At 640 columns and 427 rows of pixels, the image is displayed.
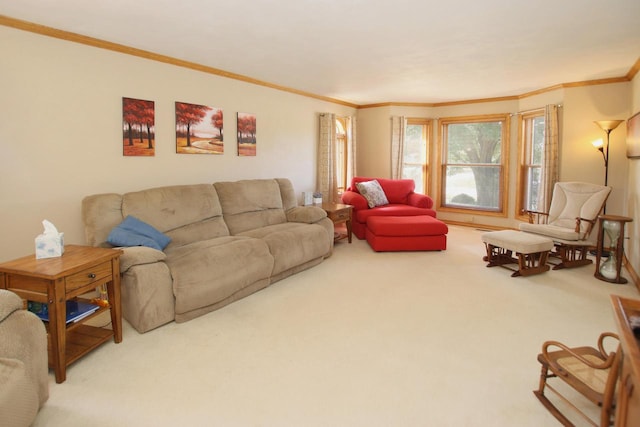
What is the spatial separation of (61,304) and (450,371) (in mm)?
2299

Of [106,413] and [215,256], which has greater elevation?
[215,256]

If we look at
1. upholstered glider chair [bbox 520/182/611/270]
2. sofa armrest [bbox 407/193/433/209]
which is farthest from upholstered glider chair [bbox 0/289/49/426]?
sofa armrest [bbox 407/193/433/209]

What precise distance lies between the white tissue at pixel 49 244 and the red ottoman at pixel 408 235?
3611 millimetres

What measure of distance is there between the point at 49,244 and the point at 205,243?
4.34 ft

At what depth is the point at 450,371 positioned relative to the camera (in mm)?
2285

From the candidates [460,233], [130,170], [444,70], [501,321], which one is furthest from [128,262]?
[460,233]

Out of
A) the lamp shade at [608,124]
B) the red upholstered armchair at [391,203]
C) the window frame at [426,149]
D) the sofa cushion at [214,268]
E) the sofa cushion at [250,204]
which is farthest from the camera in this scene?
the window frame at [426,149]

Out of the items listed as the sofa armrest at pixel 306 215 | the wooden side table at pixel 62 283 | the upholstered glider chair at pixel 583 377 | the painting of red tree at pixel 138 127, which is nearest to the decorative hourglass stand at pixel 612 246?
the upholstered glider chair at pixel 583 377

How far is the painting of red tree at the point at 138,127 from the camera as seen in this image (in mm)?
3611

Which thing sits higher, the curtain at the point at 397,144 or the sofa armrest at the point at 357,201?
the curtain at the point at 397,144

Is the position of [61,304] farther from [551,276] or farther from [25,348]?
[551,276]

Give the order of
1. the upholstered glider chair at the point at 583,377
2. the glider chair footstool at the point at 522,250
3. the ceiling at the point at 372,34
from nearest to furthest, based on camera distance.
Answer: the upholstered glider chair at the point at 583,377, the ceiling at the point at 372,34, the glider chair footstool at the point at 522,250

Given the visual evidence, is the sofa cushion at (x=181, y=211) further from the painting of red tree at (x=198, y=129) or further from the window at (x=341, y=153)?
the window at (x=341, y=153)

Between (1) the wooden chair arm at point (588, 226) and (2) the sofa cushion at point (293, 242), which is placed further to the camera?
(1) the wooden chair arm at point (588, 226)
